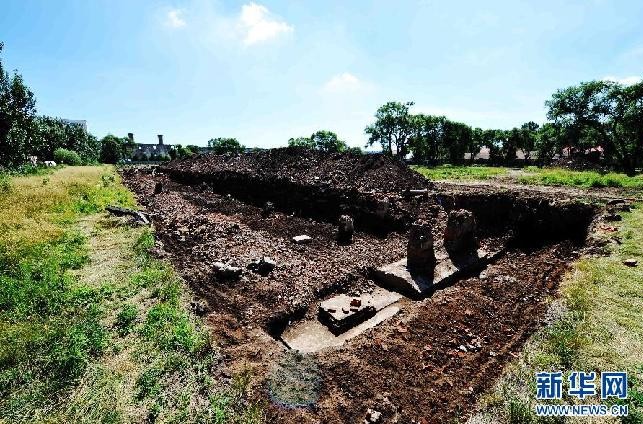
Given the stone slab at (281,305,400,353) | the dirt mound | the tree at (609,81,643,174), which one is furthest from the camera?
the tree at (609,81,643,174)

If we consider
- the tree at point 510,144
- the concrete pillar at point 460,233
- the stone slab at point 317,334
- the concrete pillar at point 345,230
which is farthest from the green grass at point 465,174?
the tree at point 510,144

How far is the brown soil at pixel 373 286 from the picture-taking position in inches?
166

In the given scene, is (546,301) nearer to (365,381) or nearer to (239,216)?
(365,381)

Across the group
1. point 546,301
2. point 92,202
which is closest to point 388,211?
point 546,301

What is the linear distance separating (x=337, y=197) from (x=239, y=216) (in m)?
4.60

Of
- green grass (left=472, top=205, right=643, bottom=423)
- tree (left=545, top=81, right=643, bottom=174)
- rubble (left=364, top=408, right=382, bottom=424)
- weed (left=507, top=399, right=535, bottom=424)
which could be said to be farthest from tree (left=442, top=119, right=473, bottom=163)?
rubble (left=364, top=408, right=382, bottom=424)

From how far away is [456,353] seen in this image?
16.5 ft

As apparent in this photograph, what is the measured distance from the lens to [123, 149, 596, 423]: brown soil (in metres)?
4.21

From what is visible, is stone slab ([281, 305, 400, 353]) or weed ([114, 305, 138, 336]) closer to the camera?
weed ([114, 305, 138, 336])

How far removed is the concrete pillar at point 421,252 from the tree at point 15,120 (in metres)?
32.0

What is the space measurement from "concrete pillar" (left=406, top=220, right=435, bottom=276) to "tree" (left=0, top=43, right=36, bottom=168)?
105 ft

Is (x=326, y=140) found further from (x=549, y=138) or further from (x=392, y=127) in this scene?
(x=549, y=138)

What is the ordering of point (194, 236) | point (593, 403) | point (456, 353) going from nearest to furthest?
point (593, 403)
point (456, 353)
point (194, 236)

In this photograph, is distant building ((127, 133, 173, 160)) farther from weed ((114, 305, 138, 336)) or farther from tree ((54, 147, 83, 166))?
weed ((114, 305, 138, 336))
